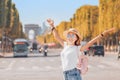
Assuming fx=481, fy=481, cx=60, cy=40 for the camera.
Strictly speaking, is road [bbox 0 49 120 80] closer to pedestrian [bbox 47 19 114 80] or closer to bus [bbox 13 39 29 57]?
pedestrian [bbox 47 19 114 80]

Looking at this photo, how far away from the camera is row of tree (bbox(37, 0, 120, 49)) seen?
97925mm

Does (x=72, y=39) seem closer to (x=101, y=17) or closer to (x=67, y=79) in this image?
(x=67, y=79)

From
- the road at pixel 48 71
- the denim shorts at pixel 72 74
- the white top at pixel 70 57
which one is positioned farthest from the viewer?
the road at pixel 48 71

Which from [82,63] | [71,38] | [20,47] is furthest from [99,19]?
[71,38]

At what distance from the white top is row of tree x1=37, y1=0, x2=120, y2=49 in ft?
287

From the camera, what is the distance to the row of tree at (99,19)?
9793 cm

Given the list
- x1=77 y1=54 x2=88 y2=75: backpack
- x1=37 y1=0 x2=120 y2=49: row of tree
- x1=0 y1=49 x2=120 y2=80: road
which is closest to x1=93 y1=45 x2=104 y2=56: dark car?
x1=37 y1=0 x2=120 y2=49: row of tree

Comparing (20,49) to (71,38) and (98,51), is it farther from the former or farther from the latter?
(71,38)

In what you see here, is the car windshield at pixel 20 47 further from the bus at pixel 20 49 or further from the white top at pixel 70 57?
the white top at pixel 70 57

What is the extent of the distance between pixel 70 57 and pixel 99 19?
9998 cm

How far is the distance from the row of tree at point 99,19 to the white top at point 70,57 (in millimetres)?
87561

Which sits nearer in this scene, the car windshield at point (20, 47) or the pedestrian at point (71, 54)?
the pedestrian at point (71, 54)

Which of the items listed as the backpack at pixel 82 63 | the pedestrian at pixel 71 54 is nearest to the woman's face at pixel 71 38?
the pedestrian at pixel 71 54

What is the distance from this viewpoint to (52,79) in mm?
22438
